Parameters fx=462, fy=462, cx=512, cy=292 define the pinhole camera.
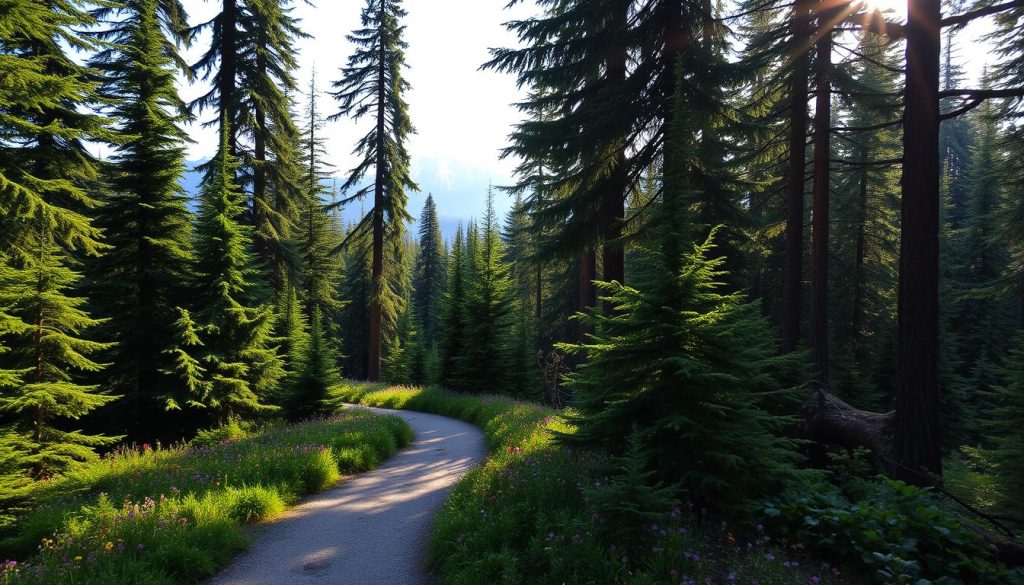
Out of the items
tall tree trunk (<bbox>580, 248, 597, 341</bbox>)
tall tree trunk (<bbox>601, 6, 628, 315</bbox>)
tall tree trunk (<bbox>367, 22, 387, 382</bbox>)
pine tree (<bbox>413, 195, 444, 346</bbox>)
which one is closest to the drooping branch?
tall tree trunk (<bbox>601, 6, 628, 315</bbox>)

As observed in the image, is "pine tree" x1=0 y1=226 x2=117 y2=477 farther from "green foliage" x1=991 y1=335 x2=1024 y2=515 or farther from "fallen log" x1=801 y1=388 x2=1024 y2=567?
"green foliage" x1=991 y1=335 x2=1024 y2=515

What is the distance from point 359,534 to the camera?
20.6ft

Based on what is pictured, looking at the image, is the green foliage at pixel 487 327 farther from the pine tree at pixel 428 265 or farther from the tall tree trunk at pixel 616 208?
the pine tree at pixel 428 265

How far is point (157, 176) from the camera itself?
39.2 ft

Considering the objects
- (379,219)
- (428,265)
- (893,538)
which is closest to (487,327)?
(379,219)

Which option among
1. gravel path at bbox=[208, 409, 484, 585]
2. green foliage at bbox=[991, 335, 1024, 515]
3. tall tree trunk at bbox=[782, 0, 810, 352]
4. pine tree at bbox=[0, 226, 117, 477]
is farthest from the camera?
tall tree trunk at bbox=[782, 0, 810, 352]

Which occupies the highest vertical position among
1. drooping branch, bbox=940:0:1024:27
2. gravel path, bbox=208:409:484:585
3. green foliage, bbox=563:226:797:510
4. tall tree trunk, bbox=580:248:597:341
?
drooping branch, bbox=940:0:1024:27

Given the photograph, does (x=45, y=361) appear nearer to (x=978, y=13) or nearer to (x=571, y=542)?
(x=571, y=542)

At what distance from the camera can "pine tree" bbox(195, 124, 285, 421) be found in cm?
1213

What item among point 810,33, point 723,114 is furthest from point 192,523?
point 810,33

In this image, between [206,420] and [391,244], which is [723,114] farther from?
[391,244]

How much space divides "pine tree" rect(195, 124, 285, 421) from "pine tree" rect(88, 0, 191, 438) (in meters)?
0.63

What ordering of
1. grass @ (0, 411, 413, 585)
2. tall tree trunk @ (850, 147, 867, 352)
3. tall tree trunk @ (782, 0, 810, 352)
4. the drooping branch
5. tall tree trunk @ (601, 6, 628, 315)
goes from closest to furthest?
grass @ (0, 411, 413, 585) → the drooping branch → tall tree trunk @ (601, 6, 628, 315) → tall tree trunk @ (782, 0, 810, 352) → tall tree trunk @ (850, 147, 867, 352)

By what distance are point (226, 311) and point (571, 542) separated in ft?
37.7
